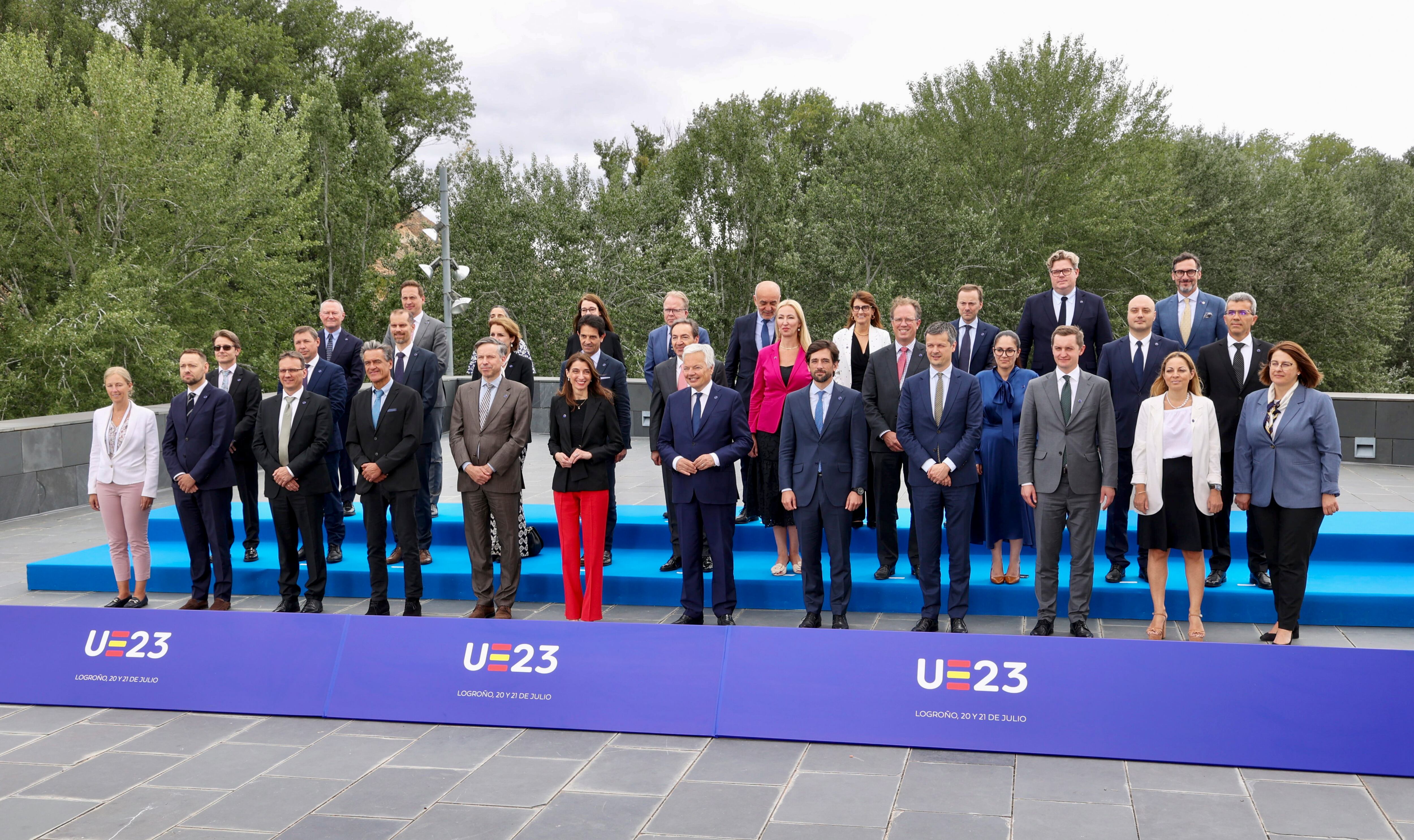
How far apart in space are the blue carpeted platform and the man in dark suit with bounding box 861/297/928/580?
0.55 metres

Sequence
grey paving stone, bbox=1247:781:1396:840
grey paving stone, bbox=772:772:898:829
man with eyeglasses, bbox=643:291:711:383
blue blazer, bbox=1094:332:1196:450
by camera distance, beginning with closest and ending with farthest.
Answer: grey paving stone, bbox=1247:781:1396:840 → grey paving stone, bbox=772:772:898:829 → blue blazer, bbox=1094:332:1196:450 → man with eyeglasses, bbox=643:291:711:383

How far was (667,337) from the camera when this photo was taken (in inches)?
320

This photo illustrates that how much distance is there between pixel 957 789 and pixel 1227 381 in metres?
3.74

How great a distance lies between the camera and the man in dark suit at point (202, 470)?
670cm

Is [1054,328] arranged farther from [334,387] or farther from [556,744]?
[334,387]

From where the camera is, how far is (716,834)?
377cm

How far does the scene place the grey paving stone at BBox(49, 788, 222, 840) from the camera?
3867 mm

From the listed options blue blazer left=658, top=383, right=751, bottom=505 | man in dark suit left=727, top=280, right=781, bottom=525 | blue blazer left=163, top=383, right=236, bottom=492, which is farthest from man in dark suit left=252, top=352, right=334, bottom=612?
man in dark suit left=727, top=280, right=781, bottom=525

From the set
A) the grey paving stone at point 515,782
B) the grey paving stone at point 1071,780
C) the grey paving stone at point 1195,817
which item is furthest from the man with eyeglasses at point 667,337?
the grey paving stone at point 1195,817

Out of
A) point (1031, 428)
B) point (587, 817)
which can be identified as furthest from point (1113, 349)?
point (587, 817)

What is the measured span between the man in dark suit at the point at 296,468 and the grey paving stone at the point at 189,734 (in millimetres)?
1442

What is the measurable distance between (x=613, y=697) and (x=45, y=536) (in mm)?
7329

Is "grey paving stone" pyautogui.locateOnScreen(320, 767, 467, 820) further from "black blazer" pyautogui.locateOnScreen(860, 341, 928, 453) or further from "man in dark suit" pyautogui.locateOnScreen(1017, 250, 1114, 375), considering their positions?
"man in dark suit" pyautogui.locateOnScreen(1017, 250, 1114, 375)

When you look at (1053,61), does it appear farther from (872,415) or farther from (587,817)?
(587,817)
